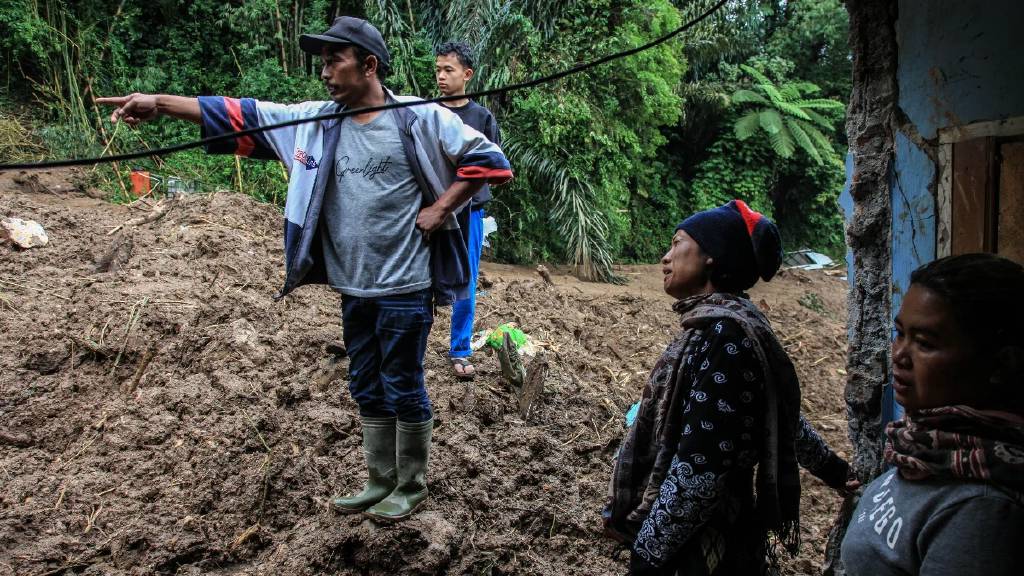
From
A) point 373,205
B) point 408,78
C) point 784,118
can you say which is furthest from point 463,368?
point 784,118

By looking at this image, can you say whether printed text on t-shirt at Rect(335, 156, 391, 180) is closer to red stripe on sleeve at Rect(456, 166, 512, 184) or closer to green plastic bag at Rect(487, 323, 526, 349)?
red stripe on sleeve at Rect(456, 166, 512, 184)

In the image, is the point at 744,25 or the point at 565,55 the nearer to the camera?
the point at 565,55

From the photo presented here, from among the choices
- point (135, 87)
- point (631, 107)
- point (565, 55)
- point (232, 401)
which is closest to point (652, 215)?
point (631, 107)

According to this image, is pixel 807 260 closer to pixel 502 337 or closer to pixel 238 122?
pixel 502 337

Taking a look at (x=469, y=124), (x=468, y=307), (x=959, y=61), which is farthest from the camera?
(x=468, y=307)

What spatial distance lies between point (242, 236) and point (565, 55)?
590 centimetres

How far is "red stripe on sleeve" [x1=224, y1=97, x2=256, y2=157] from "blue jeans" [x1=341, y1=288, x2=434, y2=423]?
0.70 m

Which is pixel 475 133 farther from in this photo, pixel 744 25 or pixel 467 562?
pixel 744 25

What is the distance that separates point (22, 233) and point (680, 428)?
6.19 m

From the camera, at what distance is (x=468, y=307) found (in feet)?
14.8

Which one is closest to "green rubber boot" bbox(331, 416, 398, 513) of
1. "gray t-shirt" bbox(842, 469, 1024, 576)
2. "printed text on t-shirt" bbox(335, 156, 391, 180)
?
"printed text on t-shirt" bbox(335, 156, 391, 180)

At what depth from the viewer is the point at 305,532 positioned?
3.19 metres

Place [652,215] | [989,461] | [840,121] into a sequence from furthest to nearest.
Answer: [840,121], [652,215], [989,461]

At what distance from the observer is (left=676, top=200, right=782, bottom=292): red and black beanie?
198cm
